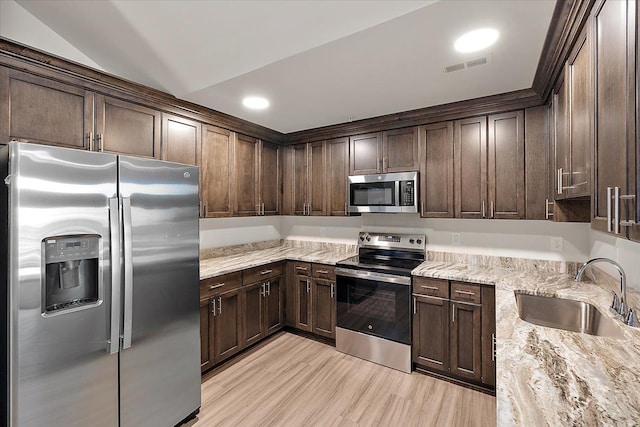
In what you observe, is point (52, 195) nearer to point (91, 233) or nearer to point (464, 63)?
point (91, 233)

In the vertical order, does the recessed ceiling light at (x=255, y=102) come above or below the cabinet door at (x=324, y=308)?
above

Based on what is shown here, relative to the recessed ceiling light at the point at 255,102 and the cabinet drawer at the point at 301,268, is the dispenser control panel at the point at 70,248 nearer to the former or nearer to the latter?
the recessed ceiling light at the point at 255,102

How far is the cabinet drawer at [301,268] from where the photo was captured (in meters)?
3.35

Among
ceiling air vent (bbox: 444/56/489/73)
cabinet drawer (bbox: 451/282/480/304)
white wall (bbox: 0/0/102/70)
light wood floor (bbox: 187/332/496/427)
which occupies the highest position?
white wall (bbox: 0/0/102/70)

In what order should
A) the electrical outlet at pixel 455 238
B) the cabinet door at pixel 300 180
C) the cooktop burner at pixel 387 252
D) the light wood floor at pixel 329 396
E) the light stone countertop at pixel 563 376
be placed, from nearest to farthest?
A: the light stone countertop at pixel 563 376
the light wood floor at pixel 329 396
the cooktop burner at pixel 387 252
the electrical outlet at pixel 455 238
the cabinet door at pixel 300 180

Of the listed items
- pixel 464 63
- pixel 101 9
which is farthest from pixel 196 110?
pixel 464 63

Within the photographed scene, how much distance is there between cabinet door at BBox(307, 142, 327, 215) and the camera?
12.0 feet

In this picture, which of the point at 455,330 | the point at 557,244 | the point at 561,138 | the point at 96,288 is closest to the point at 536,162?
the point at 561,138

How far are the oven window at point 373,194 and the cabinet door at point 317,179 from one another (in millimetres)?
471

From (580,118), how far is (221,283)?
2743mm

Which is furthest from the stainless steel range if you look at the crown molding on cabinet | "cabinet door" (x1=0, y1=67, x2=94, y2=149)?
"cabinet door" (x1=0, y1=67, x2=94, y2=149)

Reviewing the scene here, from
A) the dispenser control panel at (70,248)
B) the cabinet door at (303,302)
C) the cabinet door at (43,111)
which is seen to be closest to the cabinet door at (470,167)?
the cabinet door at (303,302)

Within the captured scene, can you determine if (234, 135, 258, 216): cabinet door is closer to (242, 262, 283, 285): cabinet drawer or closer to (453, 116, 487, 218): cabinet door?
(242, 262, 283, 285): cabinet drawer

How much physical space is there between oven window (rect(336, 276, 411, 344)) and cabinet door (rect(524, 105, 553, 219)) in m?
1.27
